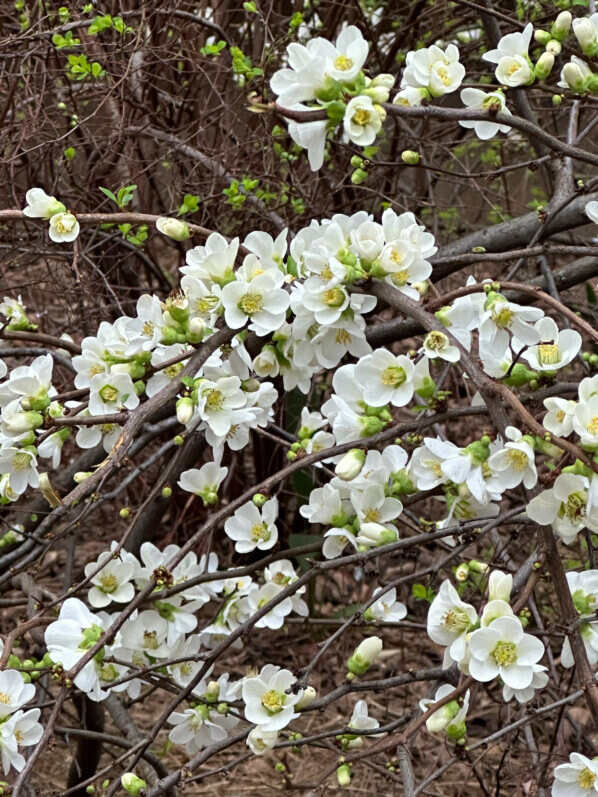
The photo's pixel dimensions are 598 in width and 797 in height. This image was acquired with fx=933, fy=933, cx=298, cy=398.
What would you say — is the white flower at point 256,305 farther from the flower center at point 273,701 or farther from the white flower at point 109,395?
the flower center at point 273,701

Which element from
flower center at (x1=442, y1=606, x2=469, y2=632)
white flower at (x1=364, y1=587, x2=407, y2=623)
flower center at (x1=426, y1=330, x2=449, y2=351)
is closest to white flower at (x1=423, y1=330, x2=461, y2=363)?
flower center at (x1=426, y1=330, x2=449, y2=351)

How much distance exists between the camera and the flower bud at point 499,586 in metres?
1.09

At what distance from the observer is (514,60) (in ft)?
4.83

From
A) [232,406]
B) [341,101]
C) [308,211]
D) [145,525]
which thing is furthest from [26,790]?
[308,211]

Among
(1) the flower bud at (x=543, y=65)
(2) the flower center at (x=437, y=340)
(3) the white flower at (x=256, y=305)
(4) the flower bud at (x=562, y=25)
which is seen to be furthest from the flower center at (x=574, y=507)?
(4) the flower bud at (x=562, y=25)

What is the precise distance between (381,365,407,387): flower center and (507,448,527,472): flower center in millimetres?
232

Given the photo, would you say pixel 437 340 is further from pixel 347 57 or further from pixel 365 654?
pixel 365 654

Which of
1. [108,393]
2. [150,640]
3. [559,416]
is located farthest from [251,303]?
[150,640]

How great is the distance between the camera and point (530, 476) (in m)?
1.09

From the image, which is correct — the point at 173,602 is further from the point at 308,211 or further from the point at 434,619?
the point at 308,211

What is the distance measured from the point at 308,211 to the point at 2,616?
70.4 inches

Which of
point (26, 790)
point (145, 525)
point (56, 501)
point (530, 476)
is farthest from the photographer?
point (145, 525)

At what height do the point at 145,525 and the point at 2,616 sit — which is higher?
the point at 145,525

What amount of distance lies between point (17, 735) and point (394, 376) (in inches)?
32.4
